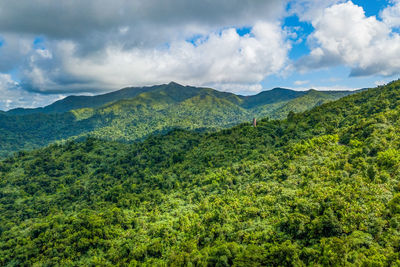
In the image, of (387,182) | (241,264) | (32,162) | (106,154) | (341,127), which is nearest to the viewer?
(241,264)

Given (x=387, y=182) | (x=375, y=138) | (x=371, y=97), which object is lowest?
(x=387, y=182)

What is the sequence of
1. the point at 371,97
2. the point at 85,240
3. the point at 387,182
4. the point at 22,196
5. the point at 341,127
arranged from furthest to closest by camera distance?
1. the point at 22,196
2. the point at 371,97
3. the point at 341,127
4. the point at 85,240
5. the point at 387,182

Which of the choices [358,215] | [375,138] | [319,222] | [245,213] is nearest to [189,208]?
[245,213]

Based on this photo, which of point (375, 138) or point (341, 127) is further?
point (341, 127)

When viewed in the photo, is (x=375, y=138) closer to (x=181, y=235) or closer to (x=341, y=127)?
(x=341, y=127)

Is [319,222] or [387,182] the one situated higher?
[387,182]

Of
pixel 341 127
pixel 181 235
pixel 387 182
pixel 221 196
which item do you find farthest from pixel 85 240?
pixel 341 127

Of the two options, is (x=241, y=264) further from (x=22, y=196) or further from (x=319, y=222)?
(x=22, y=196)
